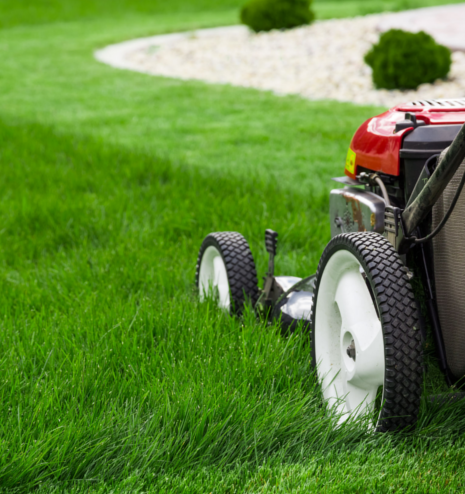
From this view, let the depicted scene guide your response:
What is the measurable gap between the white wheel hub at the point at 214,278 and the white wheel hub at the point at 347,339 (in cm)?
63

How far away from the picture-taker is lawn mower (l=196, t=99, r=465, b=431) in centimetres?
148

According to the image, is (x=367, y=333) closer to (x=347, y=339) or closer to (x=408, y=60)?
(x=347, y=339)

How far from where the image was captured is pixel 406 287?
1508 millimetres

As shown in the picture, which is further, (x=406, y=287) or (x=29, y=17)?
(x=29, y=17)

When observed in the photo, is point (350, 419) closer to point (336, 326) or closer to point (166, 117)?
point (336, 326)

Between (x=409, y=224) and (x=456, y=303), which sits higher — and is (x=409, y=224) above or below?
above

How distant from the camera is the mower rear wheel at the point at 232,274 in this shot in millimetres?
2379

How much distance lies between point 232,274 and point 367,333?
844mm

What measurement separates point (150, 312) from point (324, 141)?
12.7ft

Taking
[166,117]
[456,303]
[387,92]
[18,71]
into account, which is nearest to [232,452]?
[456,303]

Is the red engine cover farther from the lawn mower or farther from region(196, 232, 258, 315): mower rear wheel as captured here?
Result: region(196, 232, 258, 315): mower rear wheel

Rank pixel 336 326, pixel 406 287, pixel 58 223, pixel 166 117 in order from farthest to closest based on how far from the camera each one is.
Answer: pixel 166 117
pixel 58 223
pixel 336 326
pixel 406 287

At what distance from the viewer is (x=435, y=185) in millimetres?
1490

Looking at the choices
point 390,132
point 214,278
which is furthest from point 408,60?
point 390,132
